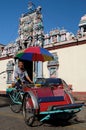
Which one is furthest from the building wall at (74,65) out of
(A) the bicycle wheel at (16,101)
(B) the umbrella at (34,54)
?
(A) the bicycle wheel at (16,101)

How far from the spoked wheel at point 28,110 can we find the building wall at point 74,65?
1231cm

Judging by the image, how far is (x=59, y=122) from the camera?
6.20m

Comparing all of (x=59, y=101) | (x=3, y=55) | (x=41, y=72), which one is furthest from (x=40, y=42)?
(x=59, y=101)

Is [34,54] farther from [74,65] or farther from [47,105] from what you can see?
[74,65]

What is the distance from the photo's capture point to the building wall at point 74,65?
18.3 metres

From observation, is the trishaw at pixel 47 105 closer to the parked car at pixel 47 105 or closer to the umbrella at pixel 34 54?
the parked car at pixel 47 105

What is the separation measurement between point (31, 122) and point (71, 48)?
46.2 ft

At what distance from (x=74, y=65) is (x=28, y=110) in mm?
13234

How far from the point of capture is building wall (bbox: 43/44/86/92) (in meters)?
18.3

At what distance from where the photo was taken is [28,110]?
6.11m

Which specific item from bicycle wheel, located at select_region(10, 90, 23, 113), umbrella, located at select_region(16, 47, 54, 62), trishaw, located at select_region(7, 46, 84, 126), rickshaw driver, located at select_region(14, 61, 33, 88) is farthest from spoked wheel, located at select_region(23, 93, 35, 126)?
umbrella, located at select_region(16, 47, 54, 62)

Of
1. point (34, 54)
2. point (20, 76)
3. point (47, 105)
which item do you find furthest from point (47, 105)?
point (34, 54)

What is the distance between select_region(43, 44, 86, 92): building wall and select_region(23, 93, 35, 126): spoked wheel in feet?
40.4

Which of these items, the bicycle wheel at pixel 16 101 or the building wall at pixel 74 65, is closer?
the bicycle wheel at pixel 16 101
